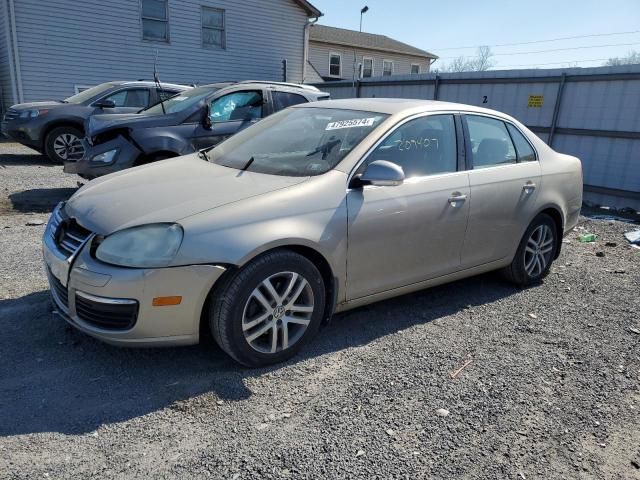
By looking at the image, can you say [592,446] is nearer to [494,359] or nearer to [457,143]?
[494,359]

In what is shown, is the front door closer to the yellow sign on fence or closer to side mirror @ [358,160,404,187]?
side mirror @ [358,160,404,187]

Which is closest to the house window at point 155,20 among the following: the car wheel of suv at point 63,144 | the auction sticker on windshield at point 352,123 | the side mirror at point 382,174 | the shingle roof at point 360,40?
the car wheel of suv at point 63,144

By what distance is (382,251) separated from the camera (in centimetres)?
339

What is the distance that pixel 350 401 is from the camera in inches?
110

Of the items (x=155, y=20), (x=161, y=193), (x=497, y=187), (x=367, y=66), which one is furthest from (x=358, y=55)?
(x=161, y=193)

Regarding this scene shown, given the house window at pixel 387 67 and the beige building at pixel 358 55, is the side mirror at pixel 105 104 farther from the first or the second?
the house window at pixel 387 67

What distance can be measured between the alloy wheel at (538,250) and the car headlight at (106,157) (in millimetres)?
4988

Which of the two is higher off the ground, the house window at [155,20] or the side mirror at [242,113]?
the house window at [155,20]

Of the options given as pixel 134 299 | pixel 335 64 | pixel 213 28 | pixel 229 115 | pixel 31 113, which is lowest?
pixel 134 299

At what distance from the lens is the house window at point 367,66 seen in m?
30.7

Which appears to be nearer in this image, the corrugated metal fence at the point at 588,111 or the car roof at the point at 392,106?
the car roof at the point at 392,106

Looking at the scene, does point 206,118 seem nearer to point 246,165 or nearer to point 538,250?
point 246,165

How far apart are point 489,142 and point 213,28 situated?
15.3 metres

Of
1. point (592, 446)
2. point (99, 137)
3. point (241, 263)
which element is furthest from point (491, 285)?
point (99, 137)
